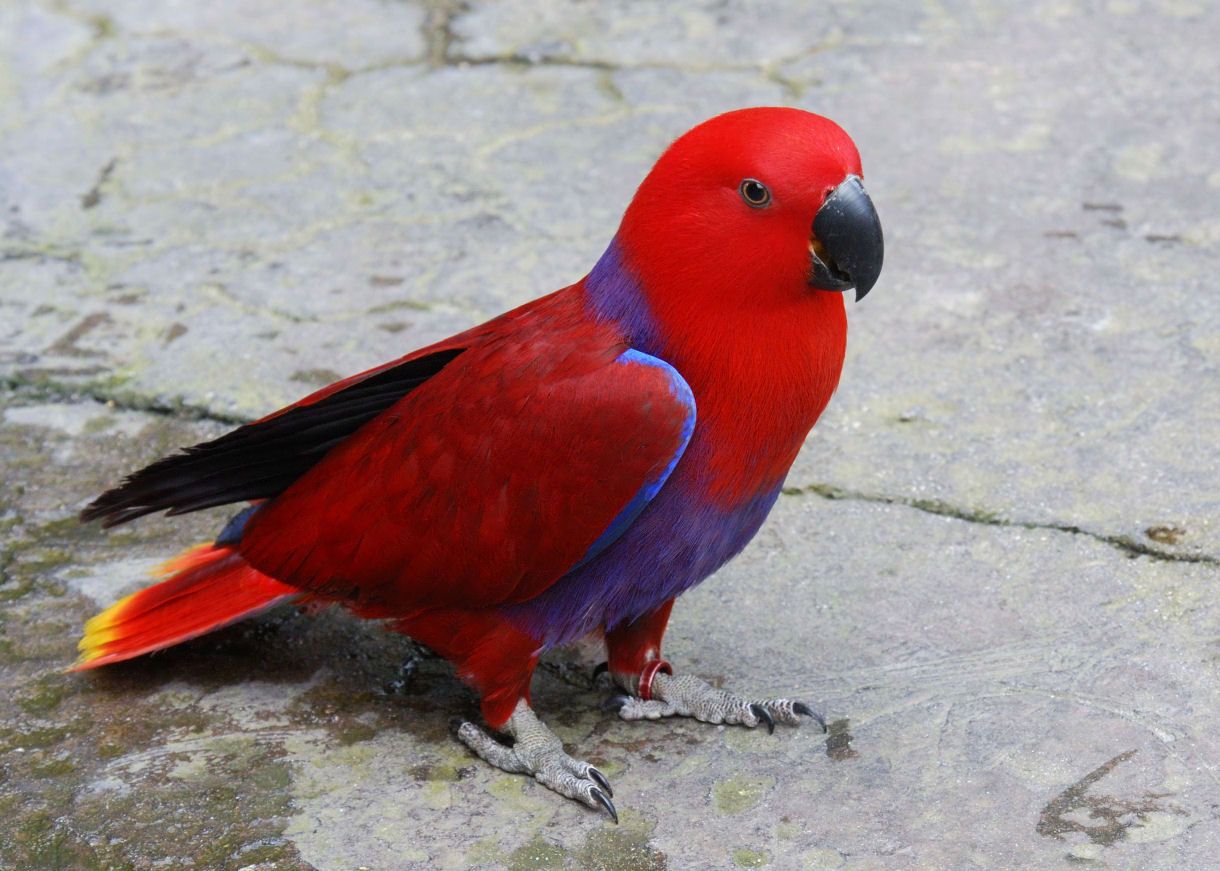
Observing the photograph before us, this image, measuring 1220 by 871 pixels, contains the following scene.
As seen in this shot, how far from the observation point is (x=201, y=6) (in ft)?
18.1

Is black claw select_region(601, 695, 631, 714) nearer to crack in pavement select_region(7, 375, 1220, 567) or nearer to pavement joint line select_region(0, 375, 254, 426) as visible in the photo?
crack in pavement select_region(7, 375, 1220, 567)

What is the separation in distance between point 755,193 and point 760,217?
38 mm

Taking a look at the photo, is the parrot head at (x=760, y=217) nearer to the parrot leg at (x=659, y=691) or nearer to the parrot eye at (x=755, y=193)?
the parrot eye at (x=755, y=193)

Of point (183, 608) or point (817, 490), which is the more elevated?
point (817, 490)

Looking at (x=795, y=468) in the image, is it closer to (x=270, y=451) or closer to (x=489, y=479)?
(x=489, y=479)

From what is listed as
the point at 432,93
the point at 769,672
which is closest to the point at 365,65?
the point at 432,93

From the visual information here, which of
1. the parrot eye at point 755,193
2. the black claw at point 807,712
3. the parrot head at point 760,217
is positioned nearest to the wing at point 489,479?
the parrot head at point 760,217

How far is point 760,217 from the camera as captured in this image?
2207 millimetres

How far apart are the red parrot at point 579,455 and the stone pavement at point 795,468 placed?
0.64 ft

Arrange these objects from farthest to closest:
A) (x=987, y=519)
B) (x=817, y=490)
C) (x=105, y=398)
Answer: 1. (x=105, y=398)
2. (x=817, y=490)
3. (x=987, y=519)

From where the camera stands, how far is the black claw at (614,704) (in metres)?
2.67

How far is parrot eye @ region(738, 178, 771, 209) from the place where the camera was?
219 cm

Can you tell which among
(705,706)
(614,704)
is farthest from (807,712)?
(614,704)

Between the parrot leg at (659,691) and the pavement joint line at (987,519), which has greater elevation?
the pavement joint line at (987,519)
